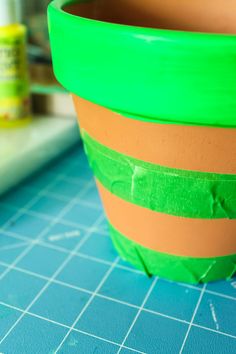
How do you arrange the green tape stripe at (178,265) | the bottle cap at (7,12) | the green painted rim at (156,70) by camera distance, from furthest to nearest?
the bottle cap at (7,12), the green tape stripe at (178,265), the green painted rim at (156,70)

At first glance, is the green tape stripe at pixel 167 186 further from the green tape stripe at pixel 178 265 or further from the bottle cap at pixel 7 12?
the bottle cap at pixel 7 12

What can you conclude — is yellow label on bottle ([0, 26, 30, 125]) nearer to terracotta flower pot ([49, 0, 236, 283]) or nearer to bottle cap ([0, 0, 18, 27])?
bottle cap ([0, 0, 18, 27])

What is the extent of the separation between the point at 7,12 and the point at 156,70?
1.07 ft

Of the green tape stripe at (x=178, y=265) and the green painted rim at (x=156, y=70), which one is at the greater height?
the green painted rim at (x=156, y=70)

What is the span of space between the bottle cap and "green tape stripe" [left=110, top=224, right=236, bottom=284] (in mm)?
284

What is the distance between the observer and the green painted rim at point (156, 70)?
21cm

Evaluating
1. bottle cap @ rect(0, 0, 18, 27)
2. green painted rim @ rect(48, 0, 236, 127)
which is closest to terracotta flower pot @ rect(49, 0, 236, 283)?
green painted rim @ rect(48, 0, 236, 127)

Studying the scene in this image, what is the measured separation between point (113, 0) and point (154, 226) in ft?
0.70

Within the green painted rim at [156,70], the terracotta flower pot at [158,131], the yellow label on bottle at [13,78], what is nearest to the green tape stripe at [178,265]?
the terracotta flower pot at [158,131]

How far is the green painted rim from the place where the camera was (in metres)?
0.21

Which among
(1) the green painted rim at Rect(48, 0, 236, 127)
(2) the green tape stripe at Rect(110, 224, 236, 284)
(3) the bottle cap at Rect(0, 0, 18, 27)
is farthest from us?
(3) the bottle cap at Rect(0, 0, 18, 27)

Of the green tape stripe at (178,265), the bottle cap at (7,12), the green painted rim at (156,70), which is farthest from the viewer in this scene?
the bottle cap at (7,12)

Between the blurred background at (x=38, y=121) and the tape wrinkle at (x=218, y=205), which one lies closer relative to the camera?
the tape wrinkle at (x=218, y=205)

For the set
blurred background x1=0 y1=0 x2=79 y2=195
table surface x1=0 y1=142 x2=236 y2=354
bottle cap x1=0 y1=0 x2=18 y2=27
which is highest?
bottle cap x1=0 y1=0 x2=18 y2=27
